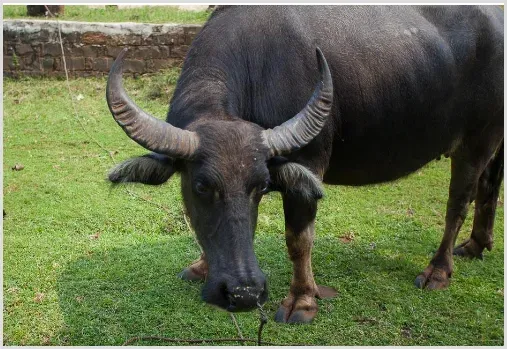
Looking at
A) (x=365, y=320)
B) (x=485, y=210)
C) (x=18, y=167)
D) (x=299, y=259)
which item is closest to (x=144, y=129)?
(x=299, y=259)

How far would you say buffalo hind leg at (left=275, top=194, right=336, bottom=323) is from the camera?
4.51m

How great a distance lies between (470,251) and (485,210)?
0.40m

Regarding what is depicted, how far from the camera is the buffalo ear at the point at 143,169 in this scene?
3.79 meters

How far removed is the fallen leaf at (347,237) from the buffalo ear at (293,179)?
216 cm

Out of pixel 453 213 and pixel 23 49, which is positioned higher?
pixel 453 213

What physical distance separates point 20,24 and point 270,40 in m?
7.29

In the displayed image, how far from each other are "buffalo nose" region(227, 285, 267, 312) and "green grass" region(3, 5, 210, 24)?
819 centimetres

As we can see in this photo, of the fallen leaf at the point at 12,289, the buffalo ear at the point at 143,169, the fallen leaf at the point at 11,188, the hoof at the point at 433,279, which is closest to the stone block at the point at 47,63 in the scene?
the fallen leaf at the point at 11,188

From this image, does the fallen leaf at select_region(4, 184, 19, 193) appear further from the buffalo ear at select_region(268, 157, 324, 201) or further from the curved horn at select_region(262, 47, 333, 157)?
the curved horn at select_region(262, 47, 333, 157)

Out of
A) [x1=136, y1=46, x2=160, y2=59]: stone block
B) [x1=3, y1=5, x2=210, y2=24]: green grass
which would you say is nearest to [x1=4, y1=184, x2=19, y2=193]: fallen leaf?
[x1=136, y1=46, x2=160, y2=59]: stone block

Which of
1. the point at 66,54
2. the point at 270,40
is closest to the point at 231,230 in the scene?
the point at 270,40

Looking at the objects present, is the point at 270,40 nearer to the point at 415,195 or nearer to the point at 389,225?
the point at 389,225

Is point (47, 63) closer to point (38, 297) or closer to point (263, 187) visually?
point (38, 297)

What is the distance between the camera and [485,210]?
580 centimetres
